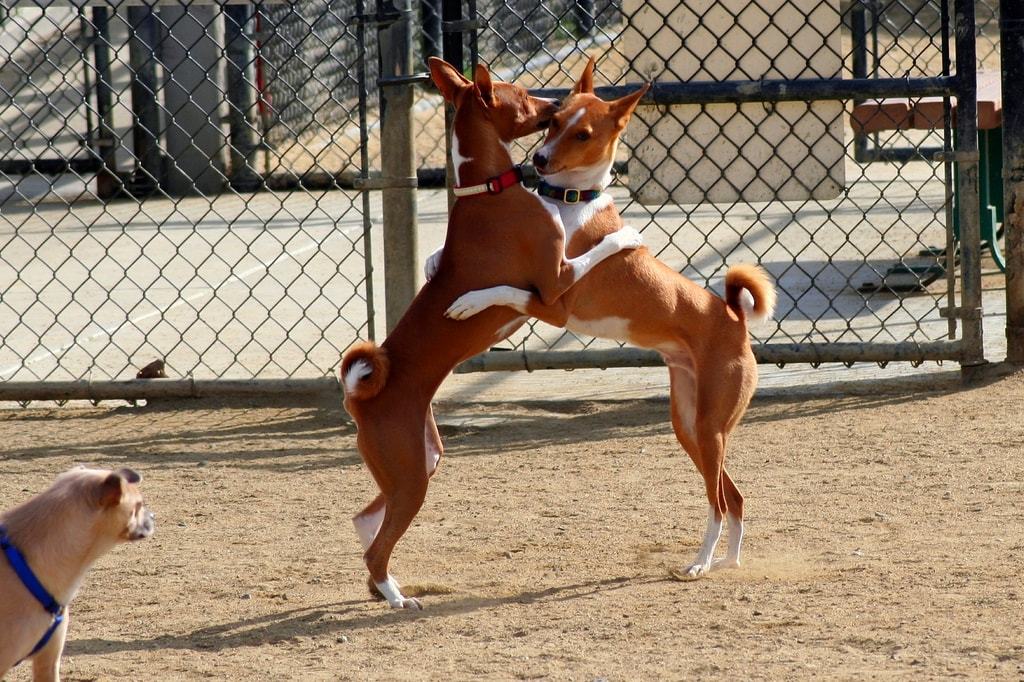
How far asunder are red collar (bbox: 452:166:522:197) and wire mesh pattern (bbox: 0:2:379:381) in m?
1.50

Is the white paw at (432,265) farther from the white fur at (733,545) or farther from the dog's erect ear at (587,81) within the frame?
the white fur at (733,545)

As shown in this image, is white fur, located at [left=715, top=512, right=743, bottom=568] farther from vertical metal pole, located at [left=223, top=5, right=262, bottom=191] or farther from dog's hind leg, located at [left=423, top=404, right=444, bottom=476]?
vertical metal pole, located at [left=223, top=5, right=262, bottom=191]

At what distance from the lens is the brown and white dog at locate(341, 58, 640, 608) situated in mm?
3506

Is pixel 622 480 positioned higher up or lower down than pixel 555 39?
lower down

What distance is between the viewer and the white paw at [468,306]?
3.58m

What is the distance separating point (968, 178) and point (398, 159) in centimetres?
218

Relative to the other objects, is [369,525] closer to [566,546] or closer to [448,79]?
[566,546]

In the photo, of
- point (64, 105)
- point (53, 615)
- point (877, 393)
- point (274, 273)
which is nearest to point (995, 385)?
point (877, 393)

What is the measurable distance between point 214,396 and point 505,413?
121cm

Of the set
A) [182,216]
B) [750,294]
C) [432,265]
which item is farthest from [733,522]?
[182,216]

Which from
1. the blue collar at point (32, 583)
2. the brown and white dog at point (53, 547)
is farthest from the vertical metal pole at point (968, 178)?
the blue collar at point (32, 583)

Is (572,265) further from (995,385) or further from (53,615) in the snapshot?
(995,385)

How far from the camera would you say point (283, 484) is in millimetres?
4746

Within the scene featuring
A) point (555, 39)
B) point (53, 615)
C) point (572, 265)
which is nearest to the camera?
point (53, 615)
